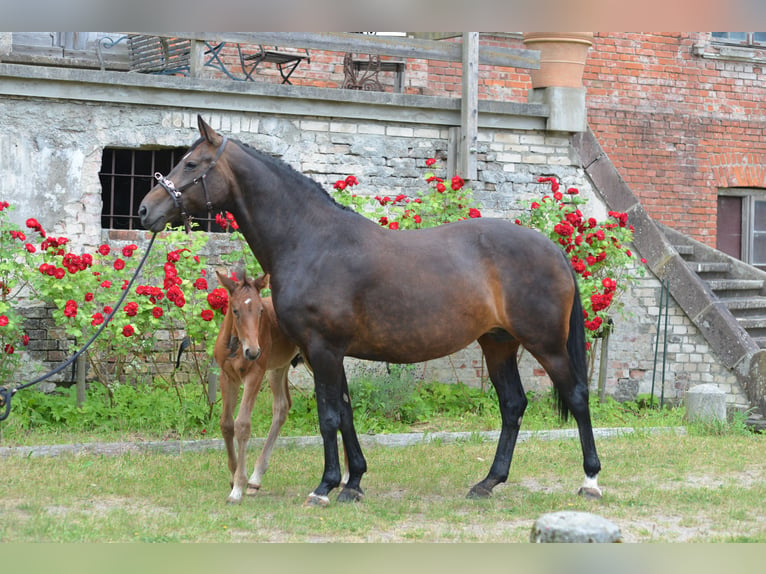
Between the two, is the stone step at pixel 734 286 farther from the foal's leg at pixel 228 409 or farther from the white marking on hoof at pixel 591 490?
the foal's leg at pixel 228 409

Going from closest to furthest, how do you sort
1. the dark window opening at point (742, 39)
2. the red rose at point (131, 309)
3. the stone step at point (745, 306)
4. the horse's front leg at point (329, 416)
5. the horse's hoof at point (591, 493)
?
1. the horse's front leg at point (329, 416)
2. the horse's hoof at point (591, 493)
3. the red rose at point (131, 309)
4. the stone step at point (745, 306)
5. the dark window opening at point (742, 39)

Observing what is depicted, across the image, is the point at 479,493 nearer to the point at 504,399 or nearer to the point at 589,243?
the point at 504,399

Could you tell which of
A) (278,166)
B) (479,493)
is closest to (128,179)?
(278,166)

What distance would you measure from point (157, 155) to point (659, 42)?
7.70 m

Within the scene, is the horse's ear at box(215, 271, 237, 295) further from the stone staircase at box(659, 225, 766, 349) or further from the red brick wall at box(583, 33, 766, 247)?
the red brick wall at box(583, 33, 766, 247)

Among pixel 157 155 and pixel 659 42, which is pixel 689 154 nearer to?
pixel 659 42

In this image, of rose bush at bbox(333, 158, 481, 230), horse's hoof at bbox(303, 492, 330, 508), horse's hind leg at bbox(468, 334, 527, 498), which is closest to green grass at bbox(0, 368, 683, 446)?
horse's hind leg at bbox(468, 334, 527, 498)

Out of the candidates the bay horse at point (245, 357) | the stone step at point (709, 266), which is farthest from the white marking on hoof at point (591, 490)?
the stone step at point (709, 266)

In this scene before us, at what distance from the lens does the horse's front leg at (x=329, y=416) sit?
604 cm

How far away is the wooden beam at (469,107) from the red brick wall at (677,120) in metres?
3.62

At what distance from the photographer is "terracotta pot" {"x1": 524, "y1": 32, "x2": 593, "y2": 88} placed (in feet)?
34.9

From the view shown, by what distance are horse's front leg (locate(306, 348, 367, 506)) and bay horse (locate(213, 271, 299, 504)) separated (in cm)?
40

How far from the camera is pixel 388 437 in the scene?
830cm
